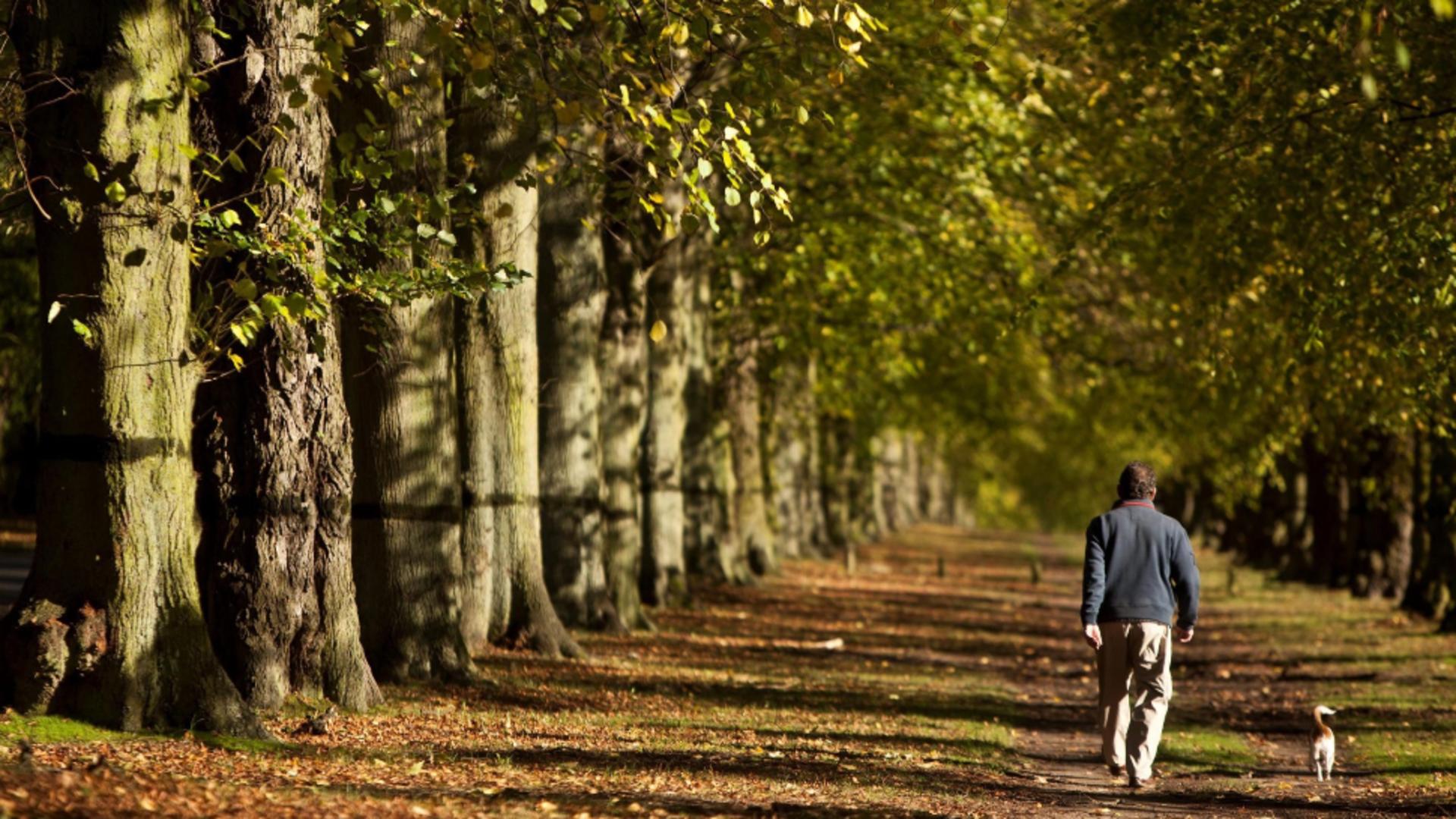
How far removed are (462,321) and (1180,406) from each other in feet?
59.2

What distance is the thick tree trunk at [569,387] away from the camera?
58.8 feet

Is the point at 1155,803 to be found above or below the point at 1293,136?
below

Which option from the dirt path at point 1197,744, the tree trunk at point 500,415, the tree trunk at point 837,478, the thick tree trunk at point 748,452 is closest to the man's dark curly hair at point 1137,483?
the dirt path at point 1197,744

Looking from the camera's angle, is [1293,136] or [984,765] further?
[1293,136]

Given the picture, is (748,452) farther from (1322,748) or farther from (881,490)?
(881,490)

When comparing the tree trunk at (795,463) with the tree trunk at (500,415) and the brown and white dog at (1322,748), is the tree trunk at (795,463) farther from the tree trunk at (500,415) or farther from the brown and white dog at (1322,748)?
the brown and white dog at (1322,748)

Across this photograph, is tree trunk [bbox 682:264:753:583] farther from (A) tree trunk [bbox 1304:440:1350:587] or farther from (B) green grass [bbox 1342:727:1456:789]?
(B) green grass [bbox 1342:727:1456:789]

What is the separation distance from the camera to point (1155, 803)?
1077cm

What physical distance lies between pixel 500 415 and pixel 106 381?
666 cm

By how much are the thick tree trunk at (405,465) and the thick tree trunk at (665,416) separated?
9112mm

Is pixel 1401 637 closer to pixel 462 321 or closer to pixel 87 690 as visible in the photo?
pixel 462 321

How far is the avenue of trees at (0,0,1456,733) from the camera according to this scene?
31.3 feet

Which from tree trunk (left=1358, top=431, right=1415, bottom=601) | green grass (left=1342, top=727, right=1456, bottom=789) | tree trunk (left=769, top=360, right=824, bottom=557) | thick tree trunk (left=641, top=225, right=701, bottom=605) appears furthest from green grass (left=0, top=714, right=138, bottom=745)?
tree trunk (left=769, top=360, right=824, bottom=557)

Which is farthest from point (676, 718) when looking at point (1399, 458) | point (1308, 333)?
point (1399, 458)
